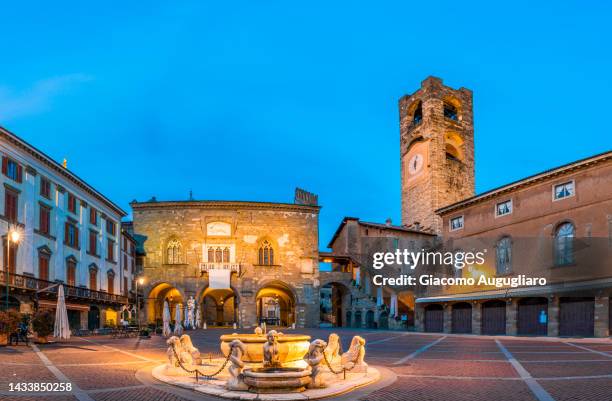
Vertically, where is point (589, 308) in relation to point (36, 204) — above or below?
below

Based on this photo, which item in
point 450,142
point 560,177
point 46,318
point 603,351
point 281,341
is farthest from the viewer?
point 450,142

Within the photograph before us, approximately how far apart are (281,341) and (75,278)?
95.4 feet

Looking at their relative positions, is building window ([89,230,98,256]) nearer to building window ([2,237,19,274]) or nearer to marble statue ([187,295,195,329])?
marble statue ([187,295,195,329])

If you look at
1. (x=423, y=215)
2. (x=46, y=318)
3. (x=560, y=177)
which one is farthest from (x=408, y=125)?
(x=46, y=318)

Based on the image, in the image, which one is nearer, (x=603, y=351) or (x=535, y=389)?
(x=535, y=389)

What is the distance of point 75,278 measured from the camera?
3684cm

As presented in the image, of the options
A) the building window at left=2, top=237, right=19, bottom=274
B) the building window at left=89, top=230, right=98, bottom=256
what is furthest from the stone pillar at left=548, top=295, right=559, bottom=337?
the building window at left=89, top=230, right=98, bottom=256

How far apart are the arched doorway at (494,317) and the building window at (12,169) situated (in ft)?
99.0

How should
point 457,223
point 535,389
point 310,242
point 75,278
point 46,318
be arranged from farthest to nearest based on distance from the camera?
point 310,242 < point 457,223 < point 75,278 < point 46,318 < point 535,389

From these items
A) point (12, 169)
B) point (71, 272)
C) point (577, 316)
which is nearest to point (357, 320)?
point (577, 316)

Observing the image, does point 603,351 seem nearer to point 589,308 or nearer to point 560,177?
point 589,308

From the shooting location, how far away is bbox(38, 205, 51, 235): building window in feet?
105

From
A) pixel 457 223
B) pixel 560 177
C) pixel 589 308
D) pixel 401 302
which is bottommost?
pixel 401 302

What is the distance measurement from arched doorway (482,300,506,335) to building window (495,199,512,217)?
19.8 ft
